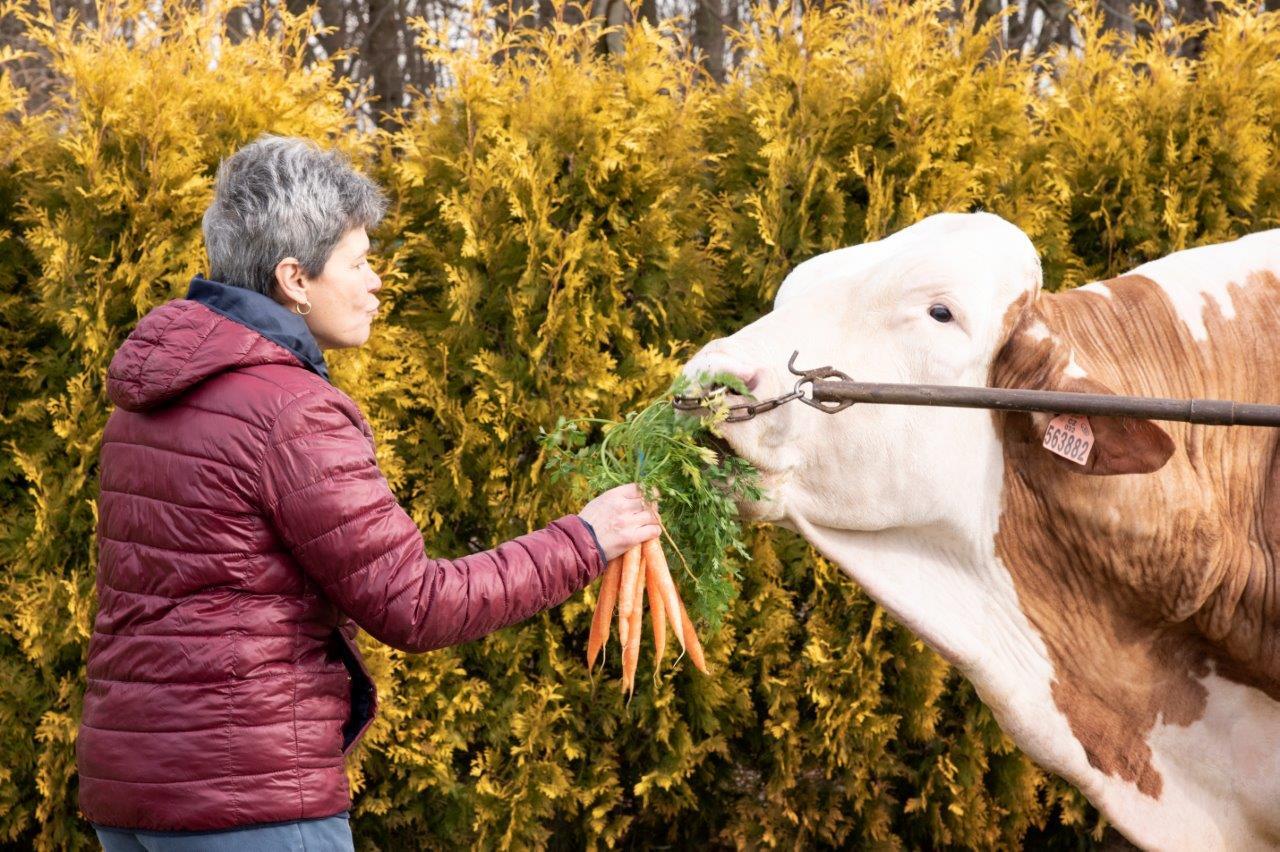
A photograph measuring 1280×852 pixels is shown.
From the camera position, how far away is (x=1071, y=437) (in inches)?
91.6

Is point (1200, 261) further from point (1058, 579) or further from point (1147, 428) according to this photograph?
point (1058, 579)

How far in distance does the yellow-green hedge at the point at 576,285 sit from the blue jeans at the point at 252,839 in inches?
85.0

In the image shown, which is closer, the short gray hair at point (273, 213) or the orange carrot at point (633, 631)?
the short gray hair at point (273, 213)

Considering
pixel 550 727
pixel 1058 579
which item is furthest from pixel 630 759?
pixel 1058 579

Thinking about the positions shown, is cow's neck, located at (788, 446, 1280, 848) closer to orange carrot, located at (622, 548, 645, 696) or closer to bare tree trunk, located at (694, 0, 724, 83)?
orange carrot, located at (622, 548, 645, 696)

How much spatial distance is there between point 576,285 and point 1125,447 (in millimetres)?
2424

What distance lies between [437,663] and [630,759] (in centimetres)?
81

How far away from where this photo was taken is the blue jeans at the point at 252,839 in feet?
6.81

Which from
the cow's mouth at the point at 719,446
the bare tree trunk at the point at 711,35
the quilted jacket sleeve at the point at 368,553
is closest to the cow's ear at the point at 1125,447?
the cow's mouth at the point at 719,446

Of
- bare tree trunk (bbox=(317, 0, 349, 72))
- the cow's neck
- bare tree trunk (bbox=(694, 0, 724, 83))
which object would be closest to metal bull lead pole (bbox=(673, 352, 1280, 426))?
the cow's neck

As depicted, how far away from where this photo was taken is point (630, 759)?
15.1 ft

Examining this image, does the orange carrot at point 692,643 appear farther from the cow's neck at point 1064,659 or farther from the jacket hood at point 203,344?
the jacket hood at point 203,344

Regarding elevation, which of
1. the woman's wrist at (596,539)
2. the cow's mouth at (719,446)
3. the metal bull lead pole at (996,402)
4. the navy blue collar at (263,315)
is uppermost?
the navy blue collar at (263,315)

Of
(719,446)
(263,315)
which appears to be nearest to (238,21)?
(263,315)
